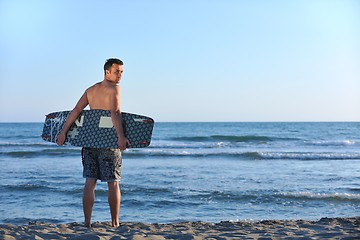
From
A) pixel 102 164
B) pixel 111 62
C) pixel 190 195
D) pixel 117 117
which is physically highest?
pixel 111 62

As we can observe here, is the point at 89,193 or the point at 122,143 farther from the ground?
the point at 122,143

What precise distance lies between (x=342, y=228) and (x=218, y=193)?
3.33m

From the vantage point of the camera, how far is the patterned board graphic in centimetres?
412

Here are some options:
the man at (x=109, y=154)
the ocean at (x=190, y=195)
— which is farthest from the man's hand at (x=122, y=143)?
the ocean at (x=190, y=195)

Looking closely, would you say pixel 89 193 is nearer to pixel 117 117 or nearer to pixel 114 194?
pixel 114 194

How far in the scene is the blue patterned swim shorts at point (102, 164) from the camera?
402 cm

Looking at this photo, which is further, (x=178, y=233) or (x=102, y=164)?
(x=102, y=164)

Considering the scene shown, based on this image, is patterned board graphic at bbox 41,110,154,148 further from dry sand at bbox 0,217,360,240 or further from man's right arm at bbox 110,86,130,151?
dry sand at bbox 0,217,360,240

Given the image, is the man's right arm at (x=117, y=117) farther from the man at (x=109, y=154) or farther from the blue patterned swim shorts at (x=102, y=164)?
the blue patterned swim shorts at (x=102, y=164)

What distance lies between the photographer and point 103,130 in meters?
4.18

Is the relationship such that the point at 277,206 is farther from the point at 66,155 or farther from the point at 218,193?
the point at 66,155

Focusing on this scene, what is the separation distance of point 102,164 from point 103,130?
1.10 feet

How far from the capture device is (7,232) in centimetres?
375

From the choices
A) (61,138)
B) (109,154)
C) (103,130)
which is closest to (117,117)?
(103,130)
